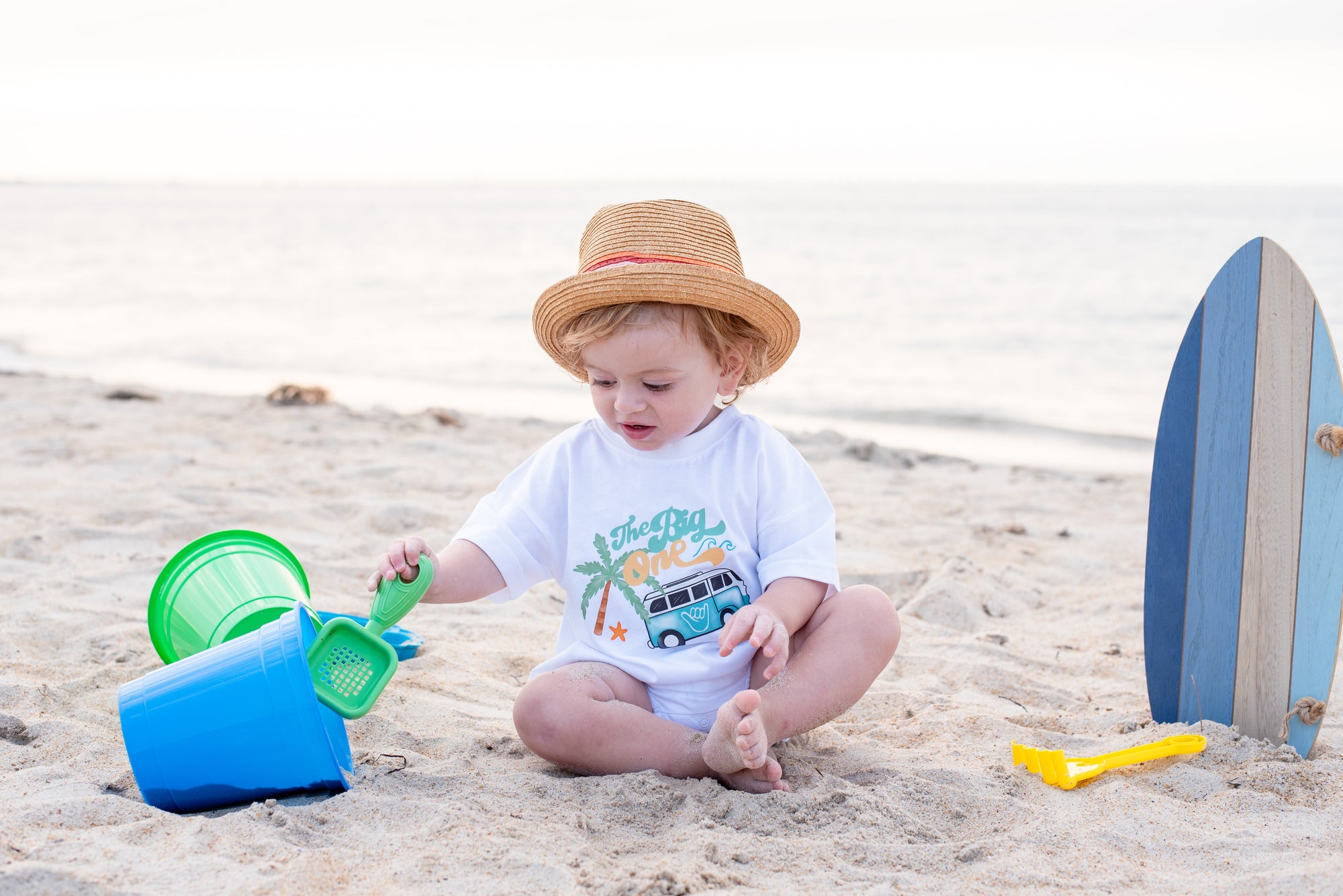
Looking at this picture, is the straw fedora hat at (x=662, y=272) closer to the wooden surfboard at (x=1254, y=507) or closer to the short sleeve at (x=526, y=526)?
the short sleeve at (x=526, y=526)

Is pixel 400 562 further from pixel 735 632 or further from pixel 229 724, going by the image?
pixel 735 632

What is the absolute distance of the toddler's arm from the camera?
1.90 m

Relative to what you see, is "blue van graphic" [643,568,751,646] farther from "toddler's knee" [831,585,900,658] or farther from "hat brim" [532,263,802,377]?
"hat brim" [532,263,802,377]

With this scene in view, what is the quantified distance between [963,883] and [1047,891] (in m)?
0.12

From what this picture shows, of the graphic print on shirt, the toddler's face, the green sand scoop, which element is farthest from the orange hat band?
the green sand scoop

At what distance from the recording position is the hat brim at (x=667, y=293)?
1.94 meters

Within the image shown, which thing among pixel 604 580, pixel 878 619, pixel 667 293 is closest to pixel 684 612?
pixel 604 580

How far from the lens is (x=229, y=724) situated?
1692mm

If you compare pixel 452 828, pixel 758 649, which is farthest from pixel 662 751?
pixel 452 828

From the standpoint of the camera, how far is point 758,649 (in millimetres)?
2066

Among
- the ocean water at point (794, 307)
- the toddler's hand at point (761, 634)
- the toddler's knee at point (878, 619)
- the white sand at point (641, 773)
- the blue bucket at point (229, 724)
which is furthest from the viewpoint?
the ocean water at point (794, 307)

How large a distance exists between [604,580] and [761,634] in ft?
1.40

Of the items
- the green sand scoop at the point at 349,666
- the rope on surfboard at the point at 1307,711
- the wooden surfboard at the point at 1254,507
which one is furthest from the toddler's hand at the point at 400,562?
the rope on surfboard at the point at 1307,711

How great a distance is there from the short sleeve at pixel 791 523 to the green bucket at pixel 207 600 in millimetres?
949
